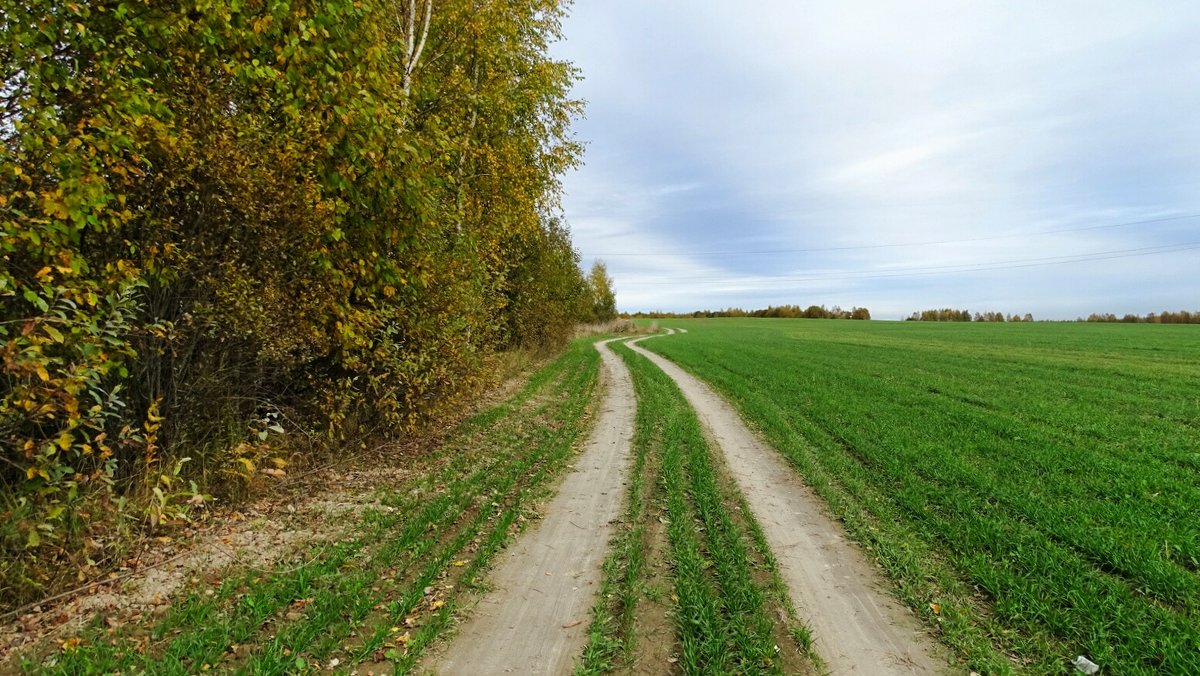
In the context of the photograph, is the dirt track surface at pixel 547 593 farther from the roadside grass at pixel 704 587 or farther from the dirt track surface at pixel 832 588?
the dirt track surface at pixel 832 588

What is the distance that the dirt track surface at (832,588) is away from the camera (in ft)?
11.2

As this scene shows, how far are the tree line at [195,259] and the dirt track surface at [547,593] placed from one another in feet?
9.66

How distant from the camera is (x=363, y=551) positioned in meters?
4.84

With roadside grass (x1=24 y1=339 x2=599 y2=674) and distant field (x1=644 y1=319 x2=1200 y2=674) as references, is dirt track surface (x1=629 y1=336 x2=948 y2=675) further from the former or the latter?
roadside grass (x1=24 y1=339 x2=599 y2=674)

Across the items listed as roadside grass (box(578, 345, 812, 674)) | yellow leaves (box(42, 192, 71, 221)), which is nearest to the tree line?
yellow leaves (box(42, 192, 71, 221))

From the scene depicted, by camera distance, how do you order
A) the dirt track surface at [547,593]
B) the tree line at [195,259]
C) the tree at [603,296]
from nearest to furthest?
the dirt track surface at [547,593] < the tree line at [195,259] < the tree at [603,296]

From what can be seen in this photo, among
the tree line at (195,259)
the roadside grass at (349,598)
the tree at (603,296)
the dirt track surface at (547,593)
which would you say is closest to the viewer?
the roadside grass at (349,598)

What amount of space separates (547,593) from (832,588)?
245 cm

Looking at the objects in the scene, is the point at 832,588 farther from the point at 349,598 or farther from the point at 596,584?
the point at 349,598

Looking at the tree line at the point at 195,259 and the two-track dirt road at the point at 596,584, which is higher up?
the tree line at the point at 195,259

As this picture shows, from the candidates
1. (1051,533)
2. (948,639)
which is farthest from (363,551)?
(1051,533)

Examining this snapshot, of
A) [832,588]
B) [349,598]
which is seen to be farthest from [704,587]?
[349,598]

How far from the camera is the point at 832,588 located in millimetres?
4301

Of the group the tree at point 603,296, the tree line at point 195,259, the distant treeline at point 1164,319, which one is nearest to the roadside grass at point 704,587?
the tree line at point 195,259
